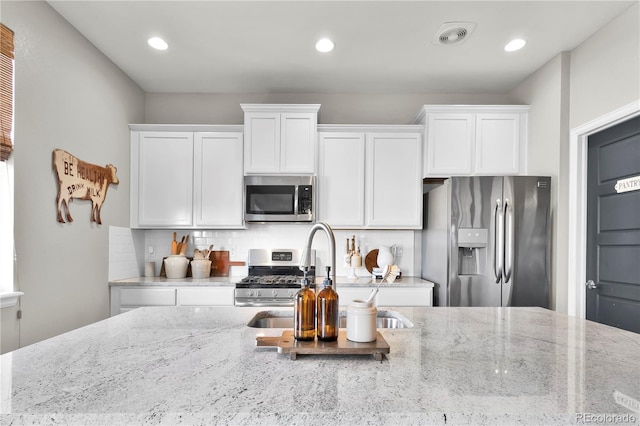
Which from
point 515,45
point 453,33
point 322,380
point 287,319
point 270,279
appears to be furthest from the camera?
point 270,279

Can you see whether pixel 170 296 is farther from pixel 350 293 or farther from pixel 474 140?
pixel 474 140

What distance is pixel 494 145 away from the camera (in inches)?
135

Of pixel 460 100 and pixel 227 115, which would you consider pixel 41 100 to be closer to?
pixel 227 115

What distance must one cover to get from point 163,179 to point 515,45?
319cm

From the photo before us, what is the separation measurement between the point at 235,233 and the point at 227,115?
1.22m

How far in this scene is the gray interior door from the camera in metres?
2.41

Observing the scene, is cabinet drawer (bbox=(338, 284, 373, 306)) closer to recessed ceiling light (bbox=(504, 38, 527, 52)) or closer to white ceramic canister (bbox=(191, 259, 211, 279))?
white ceramic canister (bbox=(191, 259, 211, 279))

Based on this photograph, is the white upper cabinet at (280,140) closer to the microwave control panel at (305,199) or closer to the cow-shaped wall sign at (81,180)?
the microwave control panel at (305,199)

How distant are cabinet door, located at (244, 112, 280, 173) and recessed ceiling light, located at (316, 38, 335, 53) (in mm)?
757

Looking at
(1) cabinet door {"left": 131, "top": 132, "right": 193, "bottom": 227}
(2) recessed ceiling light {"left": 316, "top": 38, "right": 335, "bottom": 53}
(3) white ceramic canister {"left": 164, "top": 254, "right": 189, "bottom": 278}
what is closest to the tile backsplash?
(3) white ceramic canister {"left": 164, "top": 254, "right": 189, "bottom": 278}

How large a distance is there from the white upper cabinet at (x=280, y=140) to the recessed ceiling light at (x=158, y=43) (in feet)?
2.74

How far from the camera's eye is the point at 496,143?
3.44 meters

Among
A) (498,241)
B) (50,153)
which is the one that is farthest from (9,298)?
(498,241)

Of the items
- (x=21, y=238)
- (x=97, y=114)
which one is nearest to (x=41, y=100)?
(x=97, y=114)
